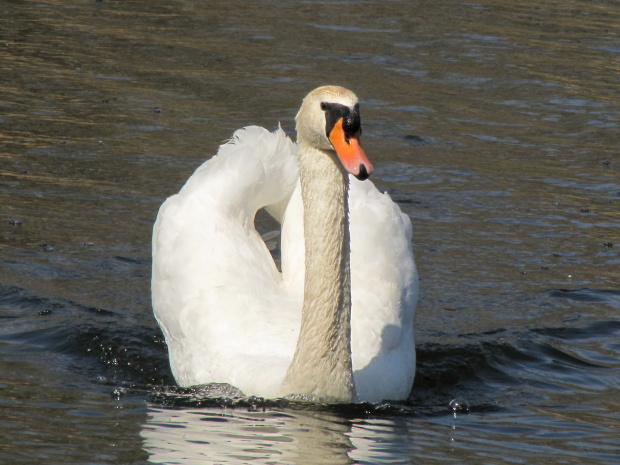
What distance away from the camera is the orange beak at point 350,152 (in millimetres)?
5215

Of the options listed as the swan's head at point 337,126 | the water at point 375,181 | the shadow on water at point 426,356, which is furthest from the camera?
the shadow on water at point 426,356

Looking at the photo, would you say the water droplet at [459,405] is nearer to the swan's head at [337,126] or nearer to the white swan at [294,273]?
the white swan at [294,273]

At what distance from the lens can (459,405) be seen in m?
6.47

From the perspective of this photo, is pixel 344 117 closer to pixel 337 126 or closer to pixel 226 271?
pixel 337 126

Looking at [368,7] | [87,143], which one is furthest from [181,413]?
[368,7]

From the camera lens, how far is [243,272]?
22.8 feet

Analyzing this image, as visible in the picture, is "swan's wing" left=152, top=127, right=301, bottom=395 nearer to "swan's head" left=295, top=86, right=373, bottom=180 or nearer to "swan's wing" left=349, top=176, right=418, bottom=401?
"swan's wing" left=349, top=176, right=418, bottom=401

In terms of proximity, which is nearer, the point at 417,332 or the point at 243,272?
the point at 243,272

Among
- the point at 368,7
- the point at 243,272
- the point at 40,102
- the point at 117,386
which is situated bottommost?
the point at 117,386

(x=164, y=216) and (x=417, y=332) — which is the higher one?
(x=164, y=216)

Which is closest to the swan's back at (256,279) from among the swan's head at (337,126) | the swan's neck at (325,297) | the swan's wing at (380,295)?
the swan's wing at (380,295)

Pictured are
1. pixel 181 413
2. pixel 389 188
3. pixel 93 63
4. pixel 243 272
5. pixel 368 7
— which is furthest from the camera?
pixel 368 7

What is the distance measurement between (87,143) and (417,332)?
4353mm

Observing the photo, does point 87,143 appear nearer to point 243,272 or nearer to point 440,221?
point 440,221
